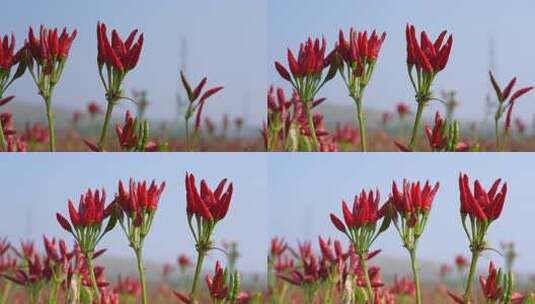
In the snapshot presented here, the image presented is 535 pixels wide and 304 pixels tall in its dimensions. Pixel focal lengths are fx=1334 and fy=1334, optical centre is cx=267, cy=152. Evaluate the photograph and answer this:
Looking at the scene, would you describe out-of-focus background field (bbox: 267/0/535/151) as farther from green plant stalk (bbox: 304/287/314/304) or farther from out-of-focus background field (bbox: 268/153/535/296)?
green plant stalk (bbox: 304/287/314/304)

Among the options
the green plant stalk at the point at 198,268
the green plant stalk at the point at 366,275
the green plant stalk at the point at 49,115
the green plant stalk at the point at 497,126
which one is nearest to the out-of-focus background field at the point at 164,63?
the green plant stalk at the point at 49,115

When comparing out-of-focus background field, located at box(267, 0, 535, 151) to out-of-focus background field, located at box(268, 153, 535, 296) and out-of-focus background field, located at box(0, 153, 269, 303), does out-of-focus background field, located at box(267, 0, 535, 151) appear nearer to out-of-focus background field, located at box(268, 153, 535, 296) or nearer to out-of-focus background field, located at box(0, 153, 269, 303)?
out-of-focus background field, located at box(268, 153, 535, 296)

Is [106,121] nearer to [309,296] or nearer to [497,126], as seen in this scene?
[309,296]

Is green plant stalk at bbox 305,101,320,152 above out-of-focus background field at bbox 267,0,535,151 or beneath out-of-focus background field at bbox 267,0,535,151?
beneath

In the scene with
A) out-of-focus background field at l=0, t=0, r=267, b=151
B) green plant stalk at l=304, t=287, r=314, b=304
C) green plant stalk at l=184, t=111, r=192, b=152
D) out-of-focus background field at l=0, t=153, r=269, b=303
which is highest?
out-of-focus background field at l=0, t=0, r=267, b=151

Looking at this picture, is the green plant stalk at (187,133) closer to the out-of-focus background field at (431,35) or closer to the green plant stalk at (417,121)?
the out-of-focus background field at (431,35)

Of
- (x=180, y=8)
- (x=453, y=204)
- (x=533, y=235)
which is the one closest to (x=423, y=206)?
(x=453, y=204)

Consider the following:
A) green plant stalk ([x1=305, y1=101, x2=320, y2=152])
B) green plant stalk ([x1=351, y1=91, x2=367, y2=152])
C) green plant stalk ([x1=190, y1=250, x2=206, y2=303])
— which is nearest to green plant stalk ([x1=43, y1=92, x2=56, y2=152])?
green plant stalk ([x1=190, y1=250, x2=206, y2=303])

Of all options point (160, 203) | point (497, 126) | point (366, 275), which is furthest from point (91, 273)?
point (497, 126)
